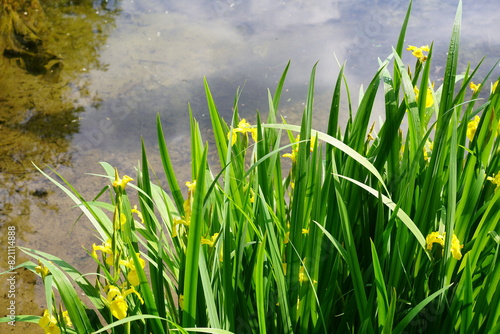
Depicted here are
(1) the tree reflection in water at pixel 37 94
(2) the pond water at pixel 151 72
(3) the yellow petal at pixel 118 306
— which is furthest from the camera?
(2) the pond water at pixel 151 72

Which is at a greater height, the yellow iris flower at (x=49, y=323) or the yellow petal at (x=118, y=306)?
the yellow petal at (x=118, y=306)

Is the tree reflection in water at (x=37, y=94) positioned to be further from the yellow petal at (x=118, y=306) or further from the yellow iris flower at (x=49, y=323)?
the yellow petal at (x=118, y=306)

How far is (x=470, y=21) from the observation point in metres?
4.24

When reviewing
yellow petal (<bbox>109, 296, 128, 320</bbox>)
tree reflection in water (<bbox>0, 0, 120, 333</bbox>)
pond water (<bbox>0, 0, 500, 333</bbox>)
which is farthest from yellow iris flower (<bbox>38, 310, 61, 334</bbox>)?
pond water (<bbox>0, 0, 500, 333</bbox>)

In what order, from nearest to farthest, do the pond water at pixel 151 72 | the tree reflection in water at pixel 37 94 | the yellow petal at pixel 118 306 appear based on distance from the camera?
the yellow petal at pixel 118 306, the tree reflection in water at pixel 37 94, the pond water at pixel 151 72

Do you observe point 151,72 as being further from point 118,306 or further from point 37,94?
point 118,306

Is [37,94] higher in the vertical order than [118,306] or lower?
lower

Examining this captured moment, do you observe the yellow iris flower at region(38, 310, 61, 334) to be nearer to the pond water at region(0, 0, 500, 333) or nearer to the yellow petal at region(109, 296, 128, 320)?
the yellow petal at region(109, 296, 128, 320)

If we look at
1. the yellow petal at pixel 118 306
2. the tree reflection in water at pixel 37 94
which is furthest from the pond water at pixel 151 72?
the yellow petal at pixel 118 306

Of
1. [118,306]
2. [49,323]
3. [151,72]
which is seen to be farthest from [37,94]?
[118,306]

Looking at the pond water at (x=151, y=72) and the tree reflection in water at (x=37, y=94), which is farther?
the pond water at (x=151, y=72)

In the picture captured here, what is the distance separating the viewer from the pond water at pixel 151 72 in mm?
2943

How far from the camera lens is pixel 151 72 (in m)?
3.82

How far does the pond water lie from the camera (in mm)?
2943
